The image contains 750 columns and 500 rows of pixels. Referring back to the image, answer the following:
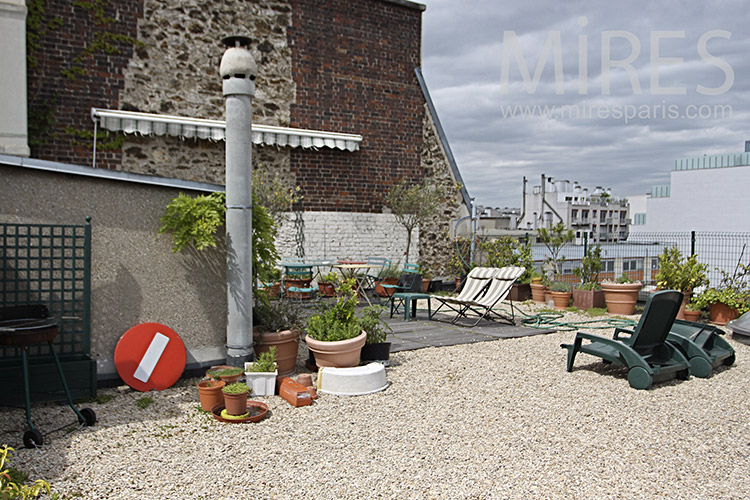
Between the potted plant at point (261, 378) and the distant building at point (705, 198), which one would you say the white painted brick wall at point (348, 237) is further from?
the distant building at point (705, 198)

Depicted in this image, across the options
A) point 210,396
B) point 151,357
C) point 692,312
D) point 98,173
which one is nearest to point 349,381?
point 210,396

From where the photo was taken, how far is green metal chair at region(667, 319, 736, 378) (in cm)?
577

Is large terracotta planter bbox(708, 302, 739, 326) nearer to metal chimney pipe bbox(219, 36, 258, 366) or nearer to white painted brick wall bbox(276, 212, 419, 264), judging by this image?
white painted brick wall bbox(276, 212, 419, 264)

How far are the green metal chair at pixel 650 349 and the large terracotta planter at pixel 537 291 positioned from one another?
536cm

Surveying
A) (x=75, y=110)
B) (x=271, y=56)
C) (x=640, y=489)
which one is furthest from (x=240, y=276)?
(x=271, y=56)

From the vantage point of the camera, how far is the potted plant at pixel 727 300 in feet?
27.8

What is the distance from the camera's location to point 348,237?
13.0 meters

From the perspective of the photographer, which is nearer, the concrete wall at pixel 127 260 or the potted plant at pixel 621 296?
the concrete wall at pixel 127 260

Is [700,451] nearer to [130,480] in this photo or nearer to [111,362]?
[130,480]

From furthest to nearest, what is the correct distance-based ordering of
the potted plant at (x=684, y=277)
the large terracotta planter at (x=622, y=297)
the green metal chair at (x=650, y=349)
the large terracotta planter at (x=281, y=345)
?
the large terracotta planter at (x=622, y=297)
the potted plant at (x=684, y=277)
the large terracotta planter at (x=281, y=345)
the green metal chair at (x=650, y=349)

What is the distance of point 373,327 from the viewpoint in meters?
6.00

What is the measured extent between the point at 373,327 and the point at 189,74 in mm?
8086

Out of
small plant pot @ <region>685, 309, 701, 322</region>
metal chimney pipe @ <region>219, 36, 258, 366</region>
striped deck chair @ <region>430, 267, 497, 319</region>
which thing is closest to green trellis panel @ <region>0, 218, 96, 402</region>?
metal chimney pipe @ <region>219, 36, 258, 366</region>

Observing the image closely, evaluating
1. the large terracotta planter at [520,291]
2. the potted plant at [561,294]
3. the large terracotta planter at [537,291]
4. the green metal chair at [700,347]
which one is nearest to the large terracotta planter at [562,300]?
the potted plant at [561,294]
